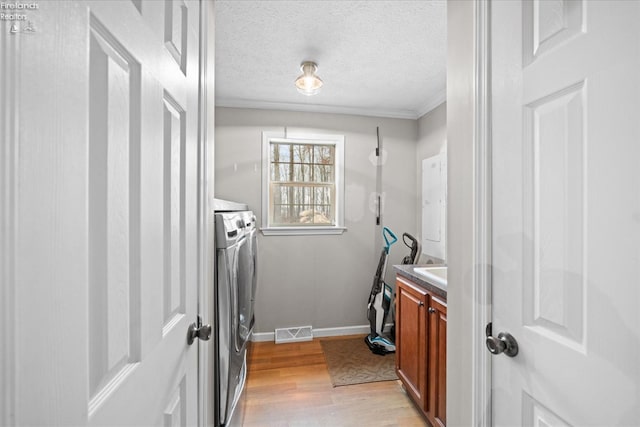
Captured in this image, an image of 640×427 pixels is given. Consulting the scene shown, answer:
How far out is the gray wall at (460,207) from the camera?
1.03 metres

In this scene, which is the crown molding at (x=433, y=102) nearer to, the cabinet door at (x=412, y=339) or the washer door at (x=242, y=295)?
the cabinet door at (x=412, y=339)

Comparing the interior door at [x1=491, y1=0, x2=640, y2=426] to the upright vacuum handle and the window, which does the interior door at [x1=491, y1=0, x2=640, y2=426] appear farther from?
the window

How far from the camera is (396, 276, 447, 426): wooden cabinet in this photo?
1.60 m

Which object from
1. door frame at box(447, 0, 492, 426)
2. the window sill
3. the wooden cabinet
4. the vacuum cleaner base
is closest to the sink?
the wooden cabinet

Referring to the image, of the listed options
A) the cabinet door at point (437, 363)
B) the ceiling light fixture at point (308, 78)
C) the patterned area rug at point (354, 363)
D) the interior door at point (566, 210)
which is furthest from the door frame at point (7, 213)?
the patterned area rug at point (354, 363)

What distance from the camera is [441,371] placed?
159 cm

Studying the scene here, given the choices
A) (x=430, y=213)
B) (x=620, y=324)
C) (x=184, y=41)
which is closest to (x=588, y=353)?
(x=620, y=324)

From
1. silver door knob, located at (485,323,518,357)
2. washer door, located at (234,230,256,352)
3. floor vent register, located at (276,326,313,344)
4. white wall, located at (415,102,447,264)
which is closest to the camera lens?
silver door knob, located at (485,323,518,357)

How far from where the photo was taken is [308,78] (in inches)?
90.8

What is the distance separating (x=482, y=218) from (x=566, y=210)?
0.26 metres

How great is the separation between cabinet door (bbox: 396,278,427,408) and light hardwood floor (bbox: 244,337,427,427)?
7.4 inches

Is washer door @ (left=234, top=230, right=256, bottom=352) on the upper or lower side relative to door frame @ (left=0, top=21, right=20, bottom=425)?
lower

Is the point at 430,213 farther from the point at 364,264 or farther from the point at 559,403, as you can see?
the point at 559,403

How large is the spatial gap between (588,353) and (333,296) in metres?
2.66
